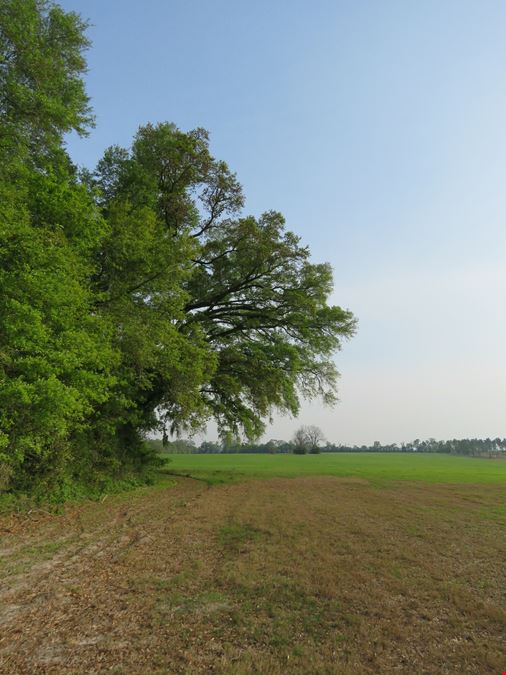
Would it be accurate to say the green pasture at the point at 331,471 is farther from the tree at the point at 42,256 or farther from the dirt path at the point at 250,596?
the dirt path at the point at 250,596

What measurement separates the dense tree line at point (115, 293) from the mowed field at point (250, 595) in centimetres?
431

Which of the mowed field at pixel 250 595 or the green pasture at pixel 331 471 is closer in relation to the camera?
the mowed field at pixel 250 595

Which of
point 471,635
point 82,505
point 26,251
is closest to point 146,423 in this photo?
point 82,505

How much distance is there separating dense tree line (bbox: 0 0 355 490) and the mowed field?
4.31 metres

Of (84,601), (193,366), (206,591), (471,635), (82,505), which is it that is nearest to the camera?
(471,635)

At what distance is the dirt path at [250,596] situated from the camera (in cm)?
470

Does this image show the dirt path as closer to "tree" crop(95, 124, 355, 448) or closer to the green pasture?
"tree" crop(95, 124, 355, 448)

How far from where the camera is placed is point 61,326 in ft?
40.9

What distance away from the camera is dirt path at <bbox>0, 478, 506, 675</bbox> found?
15.4ft

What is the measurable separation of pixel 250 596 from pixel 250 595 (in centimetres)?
5

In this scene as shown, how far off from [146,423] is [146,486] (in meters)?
4.18

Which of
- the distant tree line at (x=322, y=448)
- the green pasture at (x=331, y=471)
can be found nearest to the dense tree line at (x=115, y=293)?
the green pasture at (x=331, y=471)

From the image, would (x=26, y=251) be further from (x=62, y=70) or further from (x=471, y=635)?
(x=471, y=635)

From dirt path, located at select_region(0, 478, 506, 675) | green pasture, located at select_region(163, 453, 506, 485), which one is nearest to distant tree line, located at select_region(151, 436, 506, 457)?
green pasture, located at select_region(163, 453, 506, 485)
